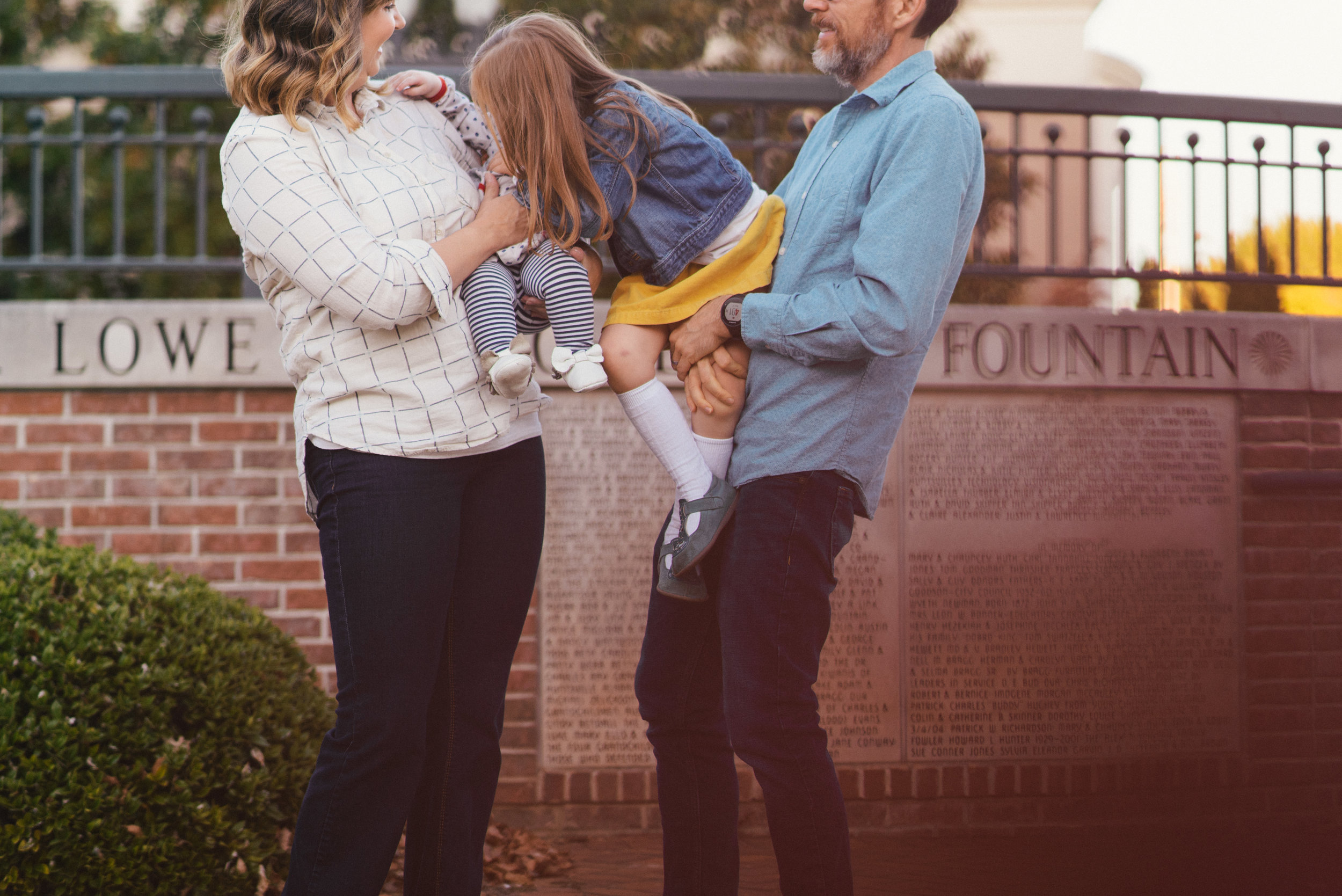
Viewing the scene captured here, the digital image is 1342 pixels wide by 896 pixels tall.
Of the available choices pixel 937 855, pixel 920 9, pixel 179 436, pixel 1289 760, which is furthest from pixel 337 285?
pixel 1289 760

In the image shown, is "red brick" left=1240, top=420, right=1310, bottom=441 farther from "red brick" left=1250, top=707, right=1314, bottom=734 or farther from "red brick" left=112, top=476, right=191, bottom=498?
"red brick" left=112, top=476, right=191, bottom=498

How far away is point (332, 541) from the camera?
2.10 m

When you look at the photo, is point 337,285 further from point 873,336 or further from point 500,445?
point 873,336

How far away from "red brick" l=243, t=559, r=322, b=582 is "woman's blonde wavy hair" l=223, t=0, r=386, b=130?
2370 millimetres

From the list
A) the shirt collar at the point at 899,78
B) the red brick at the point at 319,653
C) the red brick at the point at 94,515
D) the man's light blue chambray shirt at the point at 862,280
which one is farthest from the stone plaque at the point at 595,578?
the shirt collar at the point at 899,78

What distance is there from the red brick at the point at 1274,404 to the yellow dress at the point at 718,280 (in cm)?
298

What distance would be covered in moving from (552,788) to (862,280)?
2.70 m

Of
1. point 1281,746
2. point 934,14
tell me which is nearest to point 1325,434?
point 1281,746

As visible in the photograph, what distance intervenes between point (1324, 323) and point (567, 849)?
3487 millimetres

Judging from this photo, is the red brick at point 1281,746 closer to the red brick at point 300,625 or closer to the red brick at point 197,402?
the red brick at point 300,625

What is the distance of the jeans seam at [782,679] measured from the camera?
2.03 m

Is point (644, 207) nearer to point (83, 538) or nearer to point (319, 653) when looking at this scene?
point (319, 653)

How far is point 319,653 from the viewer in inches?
162

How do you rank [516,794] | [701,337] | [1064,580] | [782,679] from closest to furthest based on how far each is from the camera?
[782,679] → [701,337] → [516,794] → [1064,580]
